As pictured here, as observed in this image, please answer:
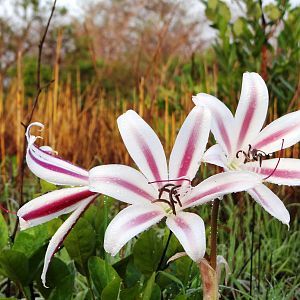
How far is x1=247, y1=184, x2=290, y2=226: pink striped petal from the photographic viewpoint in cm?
91

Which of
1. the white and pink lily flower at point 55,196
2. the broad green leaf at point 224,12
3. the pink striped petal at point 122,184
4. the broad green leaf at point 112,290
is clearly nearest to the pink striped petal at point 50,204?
the white and pink lily flower at point 55,196

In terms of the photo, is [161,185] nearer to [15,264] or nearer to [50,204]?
[50,204]

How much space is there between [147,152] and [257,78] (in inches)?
9.2

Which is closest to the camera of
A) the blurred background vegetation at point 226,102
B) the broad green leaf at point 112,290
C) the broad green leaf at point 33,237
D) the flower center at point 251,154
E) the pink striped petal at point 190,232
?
the pink striped petal at point 190,232

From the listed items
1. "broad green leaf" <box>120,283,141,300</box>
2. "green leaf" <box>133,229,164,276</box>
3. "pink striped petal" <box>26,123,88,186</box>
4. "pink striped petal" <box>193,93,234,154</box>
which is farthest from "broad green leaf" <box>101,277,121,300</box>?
"pink striped petal" <box>193,93,234,154</box>

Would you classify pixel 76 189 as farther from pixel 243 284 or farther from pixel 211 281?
pixel 243 284

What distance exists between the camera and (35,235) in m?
1.40

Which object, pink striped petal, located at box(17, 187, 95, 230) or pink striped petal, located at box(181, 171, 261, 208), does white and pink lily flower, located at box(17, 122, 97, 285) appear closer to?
pink striped petal, located at box(17, 187, 95, 230)

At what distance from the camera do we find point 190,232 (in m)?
0.87

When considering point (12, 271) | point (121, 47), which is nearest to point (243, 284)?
point (12, 271)

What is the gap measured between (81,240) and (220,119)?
51 centimetres

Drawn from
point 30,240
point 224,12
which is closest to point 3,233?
point 30,240

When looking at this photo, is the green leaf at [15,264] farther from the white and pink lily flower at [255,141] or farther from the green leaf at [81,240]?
the white and pink lily flower at [255,141]

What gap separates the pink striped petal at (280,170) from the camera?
3.06 ft
